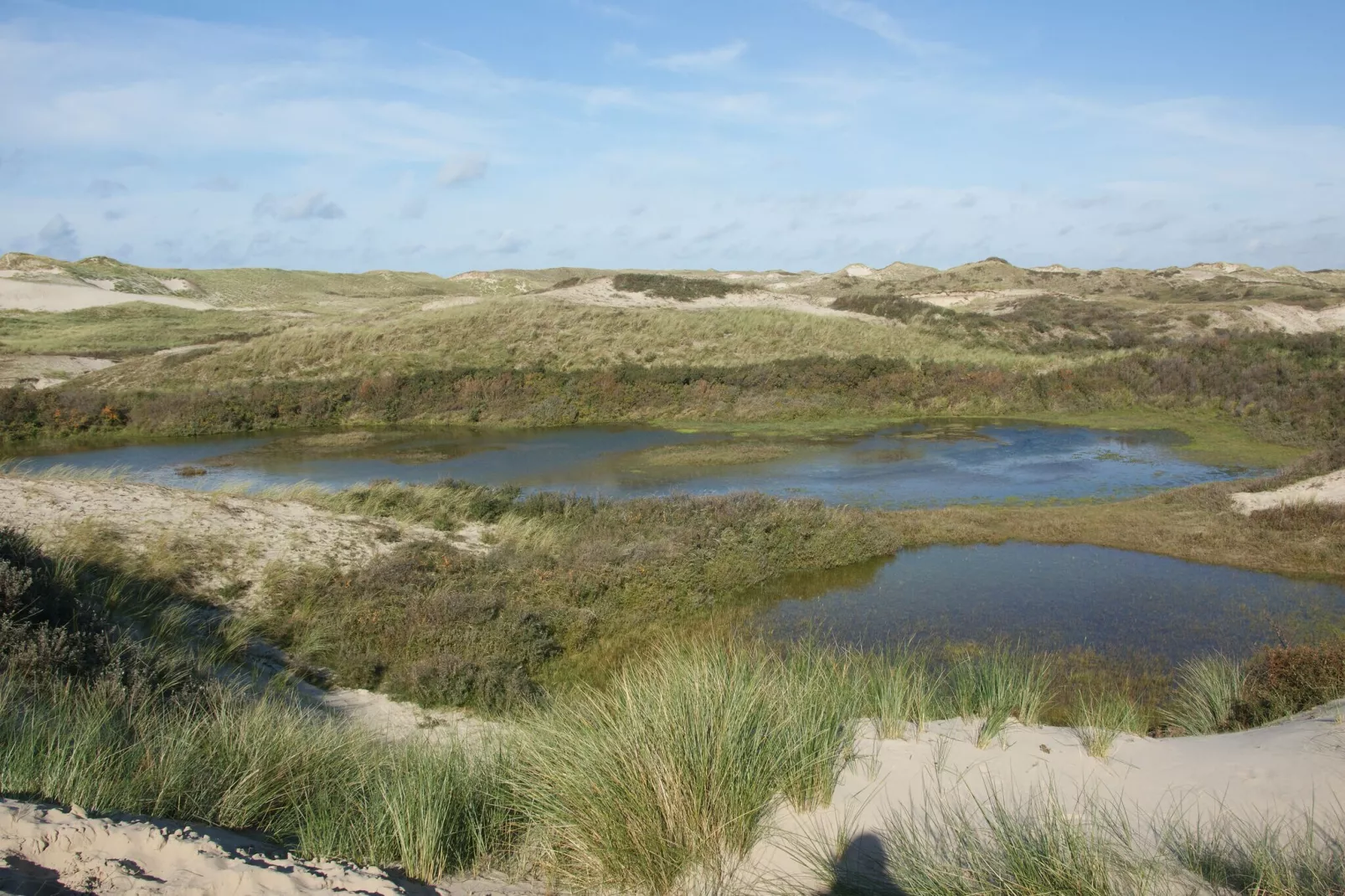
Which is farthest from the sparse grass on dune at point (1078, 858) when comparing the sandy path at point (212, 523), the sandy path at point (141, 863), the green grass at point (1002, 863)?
the sandy path at point (212, 523)

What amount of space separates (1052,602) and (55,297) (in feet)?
261

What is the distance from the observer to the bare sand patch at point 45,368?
36.0 meters

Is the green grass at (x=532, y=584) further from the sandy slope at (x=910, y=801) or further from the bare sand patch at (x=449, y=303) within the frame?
the bare sand patch at (x=449, y=303)

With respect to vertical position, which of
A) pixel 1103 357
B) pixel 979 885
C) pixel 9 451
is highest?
pixel 1103 357

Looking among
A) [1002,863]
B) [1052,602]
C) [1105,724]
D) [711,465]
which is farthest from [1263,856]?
[711,465]

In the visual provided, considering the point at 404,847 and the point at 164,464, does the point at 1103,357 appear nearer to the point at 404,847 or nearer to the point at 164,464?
the point at 164,464

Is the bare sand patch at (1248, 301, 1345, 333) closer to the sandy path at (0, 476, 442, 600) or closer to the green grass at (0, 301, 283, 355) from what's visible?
the sandy path at (0, 476, 442, 600)

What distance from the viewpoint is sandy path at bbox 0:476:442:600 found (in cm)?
1098

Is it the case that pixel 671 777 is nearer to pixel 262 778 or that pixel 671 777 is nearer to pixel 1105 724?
pixel 262 778

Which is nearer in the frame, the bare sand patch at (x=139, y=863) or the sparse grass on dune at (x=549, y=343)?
the bare sand patch at (x=139, y=863)

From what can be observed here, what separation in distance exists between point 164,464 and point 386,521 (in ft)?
45.6

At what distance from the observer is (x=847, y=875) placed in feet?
12.8

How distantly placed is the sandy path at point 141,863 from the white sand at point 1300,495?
649 inches

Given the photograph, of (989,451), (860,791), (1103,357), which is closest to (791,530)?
(860,791)
